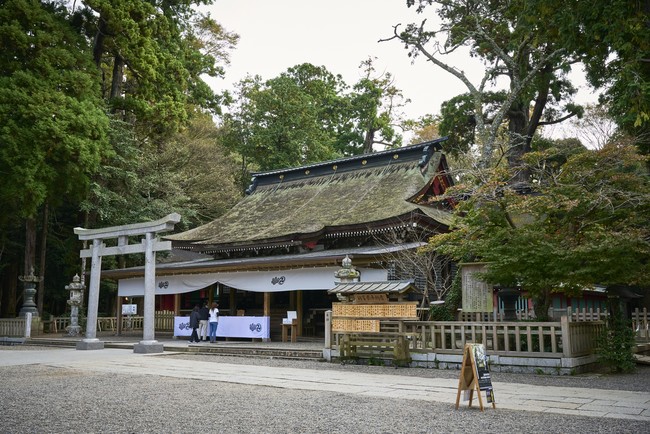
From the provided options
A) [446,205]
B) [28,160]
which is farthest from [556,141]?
[28,160]

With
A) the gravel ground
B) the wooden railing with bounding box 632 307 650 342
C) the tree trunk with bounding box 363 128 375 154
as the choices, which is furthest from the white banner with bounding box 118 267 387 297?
the tree trunk with bounding box 363 128 375 154

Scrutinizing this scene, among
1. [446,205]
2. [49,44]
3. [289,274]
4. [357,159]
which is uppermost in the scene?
[49,44]

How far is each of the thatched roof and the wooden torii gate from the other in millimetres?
4656

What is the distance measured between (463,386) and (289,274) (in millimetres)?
11371

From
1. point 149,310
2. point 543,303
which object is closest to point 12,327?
point 149,310

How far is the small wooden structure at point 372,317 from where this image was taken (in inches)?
454

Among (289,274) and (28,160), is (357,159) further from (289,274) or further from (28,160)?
(28,160)

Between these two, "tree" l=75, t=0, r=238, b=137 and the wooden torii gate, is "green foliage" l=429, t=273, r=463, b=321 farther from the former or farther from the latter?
"tree" l=75, t=0, r=238, b=137

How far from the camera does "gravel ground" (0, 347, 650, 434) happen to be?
5.48 metres

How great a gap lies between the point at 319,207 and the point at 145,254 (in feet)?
24.8

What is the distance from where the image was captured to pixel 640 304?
24203mm

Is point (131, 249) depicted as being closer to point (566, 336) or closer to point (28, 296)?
point (28, 296)

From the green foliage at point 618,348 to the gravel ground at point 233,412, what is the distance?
4.85 ft

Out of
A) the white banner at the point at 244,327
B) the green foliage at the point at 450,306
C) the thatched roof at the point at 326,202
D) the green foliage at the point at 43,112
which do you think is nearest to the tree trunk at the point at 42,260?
the green foliage at the point at 43,112
